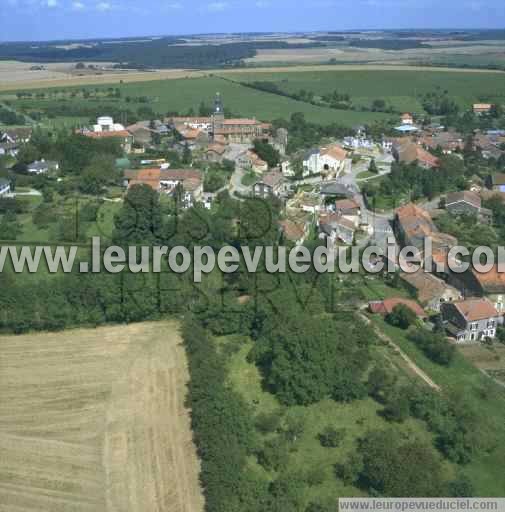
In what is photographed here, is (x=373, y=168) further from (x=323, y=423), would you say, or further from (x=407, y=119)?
(x=323, y=423)

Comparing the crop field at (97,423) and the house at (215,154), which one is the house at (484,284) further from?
the house at (215,154)

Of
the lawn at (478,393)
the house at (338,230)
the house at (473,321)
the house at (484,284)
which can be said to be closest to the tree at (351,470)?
the lawn at (478,393)

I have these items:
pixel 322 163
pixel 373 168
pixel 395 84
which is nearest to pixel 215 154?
pixel 322 163

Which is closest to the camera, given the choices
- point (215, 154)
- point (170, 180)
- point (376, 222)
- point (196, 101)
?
point (376, 222)

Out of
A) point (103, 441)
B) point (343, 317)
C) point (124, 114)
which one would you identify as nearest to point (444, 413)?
point (343, 317)

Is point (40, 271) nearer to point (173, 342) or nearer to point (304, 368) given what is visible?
point (173, 342)

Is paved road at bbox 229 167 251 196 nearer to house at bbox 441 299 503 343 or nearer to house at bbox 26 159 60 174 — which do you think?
house at bbox 26 159 60 174

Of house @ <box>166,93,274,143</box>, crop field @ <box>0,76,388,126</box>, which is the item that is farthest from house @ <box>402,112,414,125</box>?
house @ <box>166,93,274,143</box>
